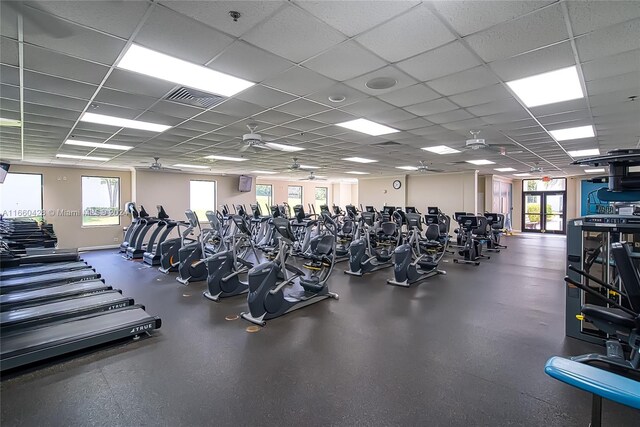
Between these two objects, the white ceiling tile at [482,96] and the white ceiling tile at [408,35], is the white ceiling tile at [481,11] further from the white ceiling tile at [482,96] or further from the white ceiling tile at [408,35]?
the white ceiling tile at [482,96]

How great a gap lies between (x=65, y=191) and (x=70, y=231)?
1.28 meters

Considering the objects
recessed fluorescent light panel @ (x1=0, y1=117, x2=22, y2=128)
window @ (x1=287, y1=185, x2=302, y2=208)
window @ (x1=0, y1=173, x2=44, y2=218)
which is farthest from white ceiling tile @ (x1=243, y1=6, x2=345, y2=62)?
window @ (x1=287, y1=185, x2=302, y2=208)

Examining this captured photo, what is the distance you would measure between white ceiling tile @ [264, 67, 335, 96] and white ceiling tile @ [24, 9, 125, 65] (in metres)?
1.45

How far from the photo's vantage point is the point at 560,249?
981cm

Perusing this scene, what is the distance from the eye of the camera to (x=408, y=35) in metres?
2.46

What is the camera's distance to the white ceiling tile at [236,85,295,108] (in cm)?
365

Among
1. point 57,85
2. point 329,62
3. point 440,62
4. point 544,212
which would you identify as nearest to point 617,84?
point 440,62

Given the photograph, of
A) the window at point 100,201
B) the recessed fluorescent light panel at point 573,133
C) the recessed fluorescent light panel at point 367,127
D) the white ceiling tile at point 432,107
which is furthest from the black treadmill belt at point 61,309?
the window at point 100,201

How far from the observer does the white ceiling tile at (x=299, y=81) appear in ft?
10.5

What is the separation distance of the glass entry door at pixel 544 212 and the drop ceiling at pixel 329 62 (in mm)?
10796

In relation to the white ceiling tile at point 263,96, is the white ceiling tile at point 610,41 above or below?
below

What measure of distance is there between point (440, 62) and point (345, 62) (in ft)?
3.02

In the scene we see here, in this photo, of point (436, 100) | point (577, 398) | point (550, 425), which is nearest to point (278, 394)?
point (550, 425)

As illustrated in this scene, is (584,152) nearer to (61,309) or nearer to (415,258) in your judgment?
(415,258)
